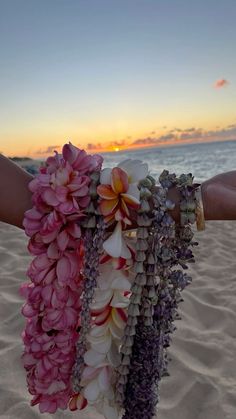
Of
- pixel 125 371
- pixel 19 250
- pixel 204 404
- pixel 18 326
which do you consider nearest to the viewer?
pixel 125 371

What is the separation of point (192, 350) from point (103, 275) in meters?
1.65

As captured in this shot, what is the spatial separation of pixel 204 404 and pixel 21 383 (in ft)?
3.01

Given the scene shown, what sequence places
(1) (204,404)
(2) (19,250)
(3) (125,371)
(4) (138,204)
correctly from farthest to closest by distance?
(2) (19,250) < (1) (204,404) < (3) (125,371) < (4) (138,204)

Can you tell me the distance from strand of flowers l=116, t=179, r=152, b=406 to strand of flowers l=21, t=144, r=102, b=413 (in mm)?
148

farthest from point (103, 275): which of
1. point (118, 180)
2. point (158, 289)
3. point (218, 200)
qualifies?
point (218, 200)

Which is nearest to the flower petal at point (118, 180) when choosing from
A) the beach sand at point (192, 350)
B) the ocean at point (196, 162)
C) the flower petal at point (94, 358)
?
the flower petal at point (94, 358)

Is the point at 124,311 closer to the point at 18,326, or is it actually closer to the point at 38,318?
the point at 38,318

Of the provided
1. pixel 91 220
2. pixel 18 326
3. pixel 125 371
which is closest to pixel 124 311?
pixel 125 371

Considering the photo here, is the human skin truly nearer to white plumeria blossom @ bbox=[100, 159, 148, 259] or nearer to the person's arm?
the person's arm

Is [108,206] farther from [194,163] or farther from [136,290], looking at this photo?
[194,163]

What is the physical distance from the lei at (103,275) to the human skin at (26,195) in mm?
67

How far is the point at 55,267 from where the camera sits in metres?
1.21

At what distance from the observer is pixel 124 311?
49.7 inches

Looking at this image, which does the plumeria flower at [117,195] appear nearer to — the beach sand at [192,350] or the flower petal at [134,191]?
the flower petal at [134,191]
